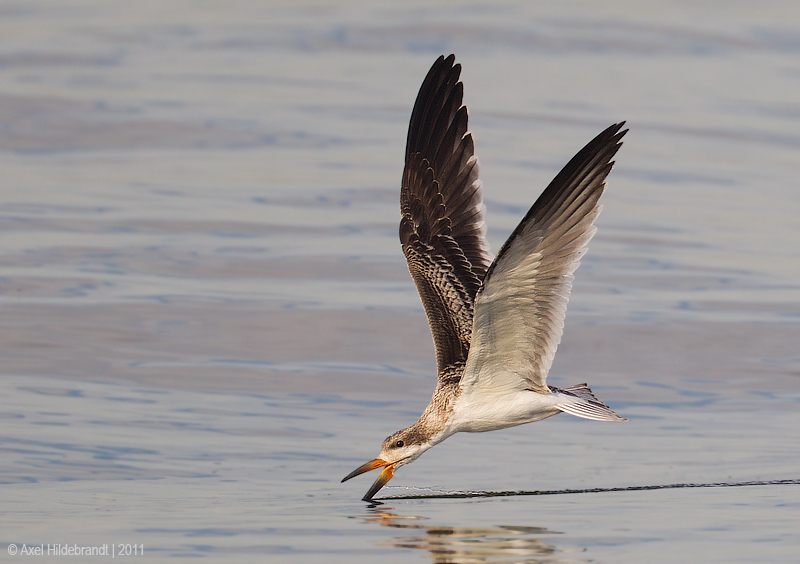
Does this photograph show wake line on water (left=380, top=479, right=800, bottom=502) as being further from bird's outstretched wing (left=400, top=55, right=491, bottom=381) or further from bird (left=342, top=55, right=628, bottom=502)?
bird's outstretched wing (left=400, top=55, right=491, bottom=381)

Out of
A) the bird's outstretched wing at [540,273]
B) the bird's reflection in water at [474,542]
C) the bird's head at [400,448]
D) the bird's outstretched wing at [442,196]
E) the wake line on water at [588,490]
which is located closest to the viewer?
the bird's reflection in water at [474,542]

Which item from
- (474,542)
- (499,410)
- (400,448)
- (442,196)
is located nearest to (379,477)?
(400,448)

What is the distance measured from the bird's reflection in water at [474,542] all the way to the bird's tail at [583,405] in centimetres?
137

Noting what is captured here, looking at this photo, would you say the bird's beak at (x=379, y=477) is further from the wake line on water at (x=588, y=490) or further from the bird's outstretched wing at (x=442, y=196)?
the bird's outstretched wing at (x=442, y=196)

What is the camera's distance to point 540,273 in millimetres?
8516

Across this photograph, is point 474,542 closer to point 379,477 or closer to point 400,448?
point 379,477

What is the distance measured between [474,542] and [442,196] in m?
3.96

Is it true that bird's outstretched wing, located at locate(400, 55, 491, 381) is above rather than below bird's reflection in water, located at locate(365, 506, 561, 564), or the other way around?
above

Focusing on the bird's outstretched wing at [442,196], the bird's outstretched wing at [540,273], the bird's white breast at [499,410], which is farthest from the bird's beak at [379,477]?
the bird's outstretched wing at [442,196]

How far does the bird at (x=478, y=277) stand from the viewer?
8289 millimetres

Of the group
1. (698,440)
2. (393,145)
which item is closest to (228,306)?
(698,440)

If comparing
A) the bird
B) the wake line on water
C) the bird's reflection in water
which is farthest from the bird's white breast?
the bird's reflection in water

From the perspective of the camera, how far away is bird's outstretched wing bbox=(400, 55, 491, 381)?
10.6 m

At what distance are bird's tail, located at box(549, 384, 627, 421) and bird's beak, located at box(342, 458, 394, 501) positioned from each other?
4.07 feet
